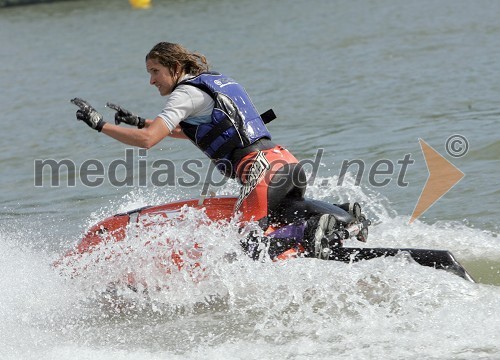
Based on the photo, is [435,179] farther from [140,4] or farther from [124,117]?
[140,4]

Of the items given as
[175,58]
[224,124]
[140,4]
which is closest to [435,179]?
[224,124]

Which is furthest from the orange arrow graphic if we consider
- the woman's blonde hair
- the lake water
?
the woman's blonde hair

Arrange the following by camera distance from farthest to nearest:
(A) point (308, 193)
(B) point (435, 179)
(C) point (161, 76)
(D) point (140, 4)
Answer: (D) point (140, 4) < (B) point (435, 179) < (A) point (308, 193) < (C) point (161, 76)

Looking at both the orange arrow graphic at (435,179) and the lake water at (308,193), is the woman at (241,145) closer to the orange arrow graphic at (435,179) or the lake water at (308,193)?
the lake water at (308,193)

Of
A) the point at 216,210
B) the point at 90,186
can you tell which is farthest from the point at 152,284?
the point at 90,186

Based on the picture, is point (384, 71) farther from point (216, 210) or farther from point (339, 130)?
point (216, 210)

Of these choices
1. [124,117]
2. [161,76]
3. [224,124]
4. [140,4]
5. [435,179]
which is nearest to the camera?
[224,124]

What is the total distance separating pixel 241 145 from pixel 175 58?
654 mm

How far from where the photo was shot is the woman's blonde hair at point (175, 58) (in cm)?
540

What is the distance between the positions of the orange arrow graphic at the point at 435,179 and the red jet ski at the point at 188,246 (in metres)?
1.83

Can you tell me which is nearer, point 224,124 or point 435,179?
point 224,124

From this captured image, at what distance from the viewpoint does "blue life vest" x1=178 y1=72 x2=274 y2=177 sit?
536cm

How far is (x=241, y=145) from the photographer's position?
17.7 ft

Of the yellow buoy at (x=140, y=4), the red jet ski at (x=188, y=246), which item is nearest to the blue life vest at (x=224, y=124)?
the red jet ski at (x=188, y=246)
